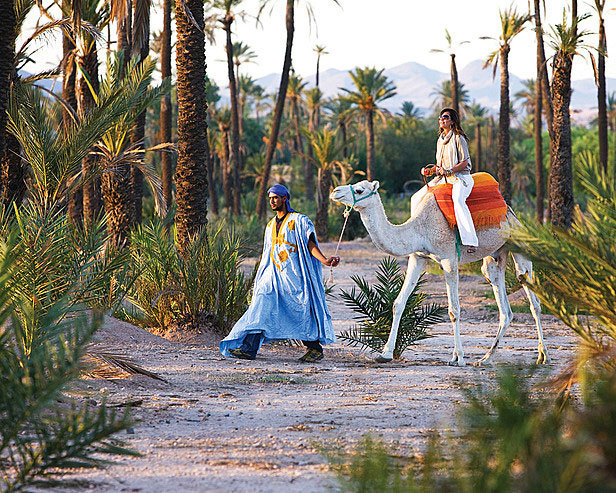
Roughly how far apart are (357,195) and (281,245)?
97cm

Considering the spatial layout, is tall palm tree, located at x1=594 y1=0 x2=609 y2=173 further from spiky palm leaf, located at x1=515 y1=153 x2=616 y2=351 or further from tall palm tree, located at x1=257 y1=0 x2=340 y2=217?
spiky palm leaf, located at x1=515 y1=153 x2=616 y2=351

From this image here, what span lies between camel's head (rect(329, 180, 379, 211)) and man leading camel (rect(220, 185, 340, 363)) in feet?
1.84

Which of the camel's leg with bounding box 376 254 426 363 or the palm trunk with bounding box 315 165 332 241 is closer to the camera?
the camel's leg with bounding box 376 254 426 363

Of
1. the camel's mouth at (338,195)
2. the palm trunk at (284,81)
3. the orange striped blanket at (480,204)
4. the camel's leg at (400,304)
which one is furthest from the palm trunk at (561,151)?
the palm trunk at (284,81)

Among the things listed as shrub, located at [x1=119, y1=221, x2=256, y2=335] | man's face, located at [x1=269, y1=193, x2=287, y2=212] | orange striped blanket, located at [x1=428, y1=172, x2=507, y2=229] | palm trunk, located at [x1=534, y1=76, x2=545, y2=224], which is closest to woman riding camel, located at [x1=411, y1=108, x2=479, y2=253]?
orange striped blanket, located at [x1=428, y1=172, x2=507, y2=229]

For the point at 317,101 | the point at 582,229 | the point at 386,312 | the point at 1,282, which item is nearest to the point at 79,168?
the point at 386,312

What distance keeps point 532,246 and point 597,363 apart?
2.59 ft

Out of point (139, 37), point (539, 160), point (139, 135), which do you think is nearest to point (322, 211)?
point (539, 160)

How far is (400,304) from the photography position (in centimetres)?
841

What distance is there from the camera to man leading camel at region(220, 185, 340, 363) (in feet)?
27.3

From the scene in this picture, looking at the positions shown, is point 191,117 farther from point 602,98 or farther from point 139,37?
point 602,98

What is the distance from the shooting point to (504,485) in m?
2.41

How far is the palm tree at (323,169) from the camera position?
31469 mm

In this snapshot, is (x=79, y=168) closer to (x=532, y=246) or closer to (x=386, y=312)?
(x=386, y=312)
